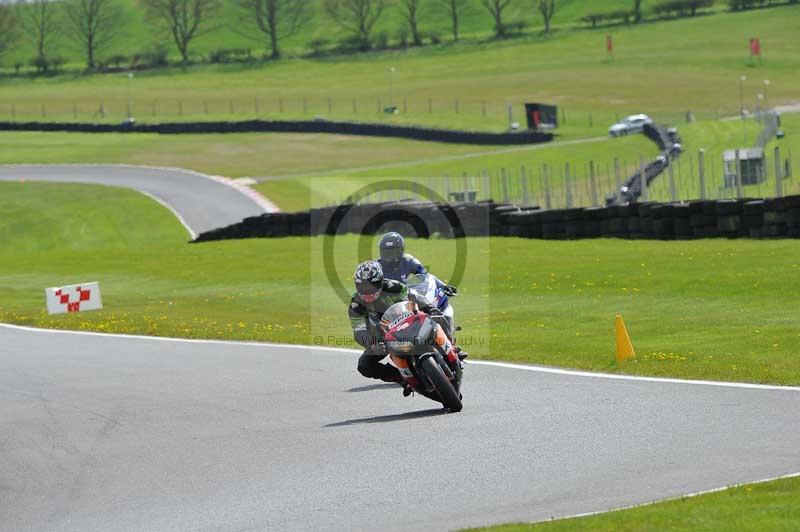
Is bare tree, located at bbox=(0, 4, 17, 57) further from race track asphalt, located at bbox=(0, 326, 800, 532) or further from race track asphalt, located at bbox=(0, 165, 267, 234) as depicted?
race track asphalt, located at bbox=(0, 326, 800, 532)

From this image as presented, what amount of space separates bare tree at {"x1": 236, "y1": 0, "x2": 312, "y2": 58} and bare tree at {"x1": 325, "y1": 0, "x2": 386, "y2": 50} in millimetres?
3360

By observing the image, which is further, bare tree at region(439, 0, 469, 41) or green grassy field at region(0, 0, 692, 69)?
green grassy field at region(0, 0, 692, 69)

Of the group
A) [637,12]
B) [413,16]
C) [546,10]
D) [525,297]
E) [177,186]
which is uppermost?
[413,16]

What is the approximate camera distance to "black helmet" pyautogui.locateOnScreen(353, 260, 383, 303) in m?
12.9

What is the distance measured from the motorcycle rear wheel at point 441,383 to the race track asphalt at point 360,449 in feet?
0.45

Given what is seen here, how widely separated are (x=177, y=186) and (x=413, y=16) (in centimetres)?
8717

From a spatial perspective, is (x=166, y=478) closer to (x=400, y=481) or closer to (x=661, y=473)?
(x=400, y=481)

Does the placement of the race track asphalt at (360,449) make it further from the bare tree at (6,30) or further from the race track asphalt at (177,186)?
the bare tree at (6,30)

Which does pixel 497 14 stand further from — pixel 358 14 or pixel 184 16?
pixel 184 16

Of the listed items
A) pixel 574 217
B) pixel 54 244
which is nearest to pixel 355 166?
pixel 54 244

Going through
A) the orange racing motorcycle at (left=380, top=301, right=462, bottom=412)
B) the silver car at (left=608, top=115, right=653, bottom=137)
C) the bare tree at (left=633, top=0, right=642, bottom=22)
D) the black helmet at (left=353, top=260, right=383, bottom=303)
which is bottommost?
the orange racing motorcycle at (left=380, top=301, right=462, bottom=412)

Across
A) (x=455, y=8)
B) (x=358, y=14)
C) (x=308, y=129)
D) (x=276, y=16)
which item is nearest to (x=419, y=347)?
(x=308, y=129)

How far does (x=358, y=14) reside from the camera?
497 feet

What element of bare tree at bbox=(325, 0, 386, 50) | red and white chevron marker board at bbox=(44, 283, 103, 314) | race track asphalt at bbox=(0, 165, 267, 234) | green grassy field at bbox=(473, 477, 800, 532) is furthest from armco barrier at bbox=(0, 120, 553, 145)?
green grassy field at bbox=(473, 477, 800, 532)
